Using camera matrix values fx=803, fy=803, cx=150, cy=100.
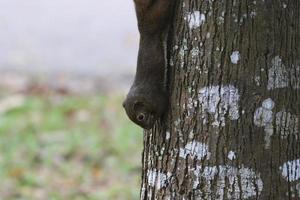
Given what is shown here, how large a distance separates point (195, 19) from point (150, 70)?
0.66ft

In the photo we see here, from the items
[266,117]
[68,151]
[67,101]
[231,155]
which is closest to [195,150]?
[231,155]

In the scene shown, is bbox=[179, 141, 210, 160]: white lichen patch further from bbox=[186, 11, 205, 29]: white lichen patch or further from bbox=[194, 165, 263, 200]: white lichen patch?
bbox=[186, 11, 205, 29]: white lichen patch

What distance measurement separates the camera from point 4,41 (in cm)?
838

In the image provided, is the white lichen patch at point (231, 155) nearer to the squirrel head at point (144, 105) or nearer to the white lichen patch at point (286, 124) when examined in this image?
the white lichen patch at point (286, 124)

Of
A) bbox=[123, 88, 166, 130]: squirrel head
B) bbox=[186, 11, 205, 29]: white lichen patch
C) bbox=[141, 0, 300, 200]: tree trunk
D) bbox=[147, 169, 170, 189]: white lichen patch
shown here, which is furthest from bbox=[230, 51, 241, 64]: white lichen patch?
bbox=[147, 169, 170, 189]: white lichen patch

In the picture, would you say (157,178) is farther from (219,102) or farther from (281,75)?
(281,75)

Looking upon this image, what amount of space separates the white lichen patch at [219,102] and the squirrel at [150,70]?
0.13m

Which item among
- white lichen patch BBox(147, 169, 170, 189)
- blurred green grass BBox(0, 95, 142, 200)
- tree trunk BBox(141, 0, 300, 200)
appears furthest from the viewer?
blurred green grass BBox(0, 95, 142, 200)

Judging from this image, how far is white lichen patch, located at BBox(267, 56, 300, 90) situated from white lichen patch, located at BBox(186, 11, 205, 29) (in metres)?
0.24

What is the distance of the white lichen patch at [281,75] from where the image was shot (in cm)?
230

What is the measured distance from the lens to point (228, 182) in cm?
234

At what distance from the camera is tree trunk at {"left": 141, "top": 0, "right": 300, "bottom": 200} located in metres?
2.29

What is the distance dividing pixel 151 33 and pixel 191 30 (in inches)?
4.8

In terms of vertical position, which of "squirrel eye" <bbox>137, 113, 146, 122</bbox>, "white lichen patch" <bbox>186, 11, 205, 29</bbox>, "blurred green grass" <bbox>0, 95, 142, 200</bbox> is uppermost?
"blurred green grass" <bbox>0, 95, 142, 200</bbox>
